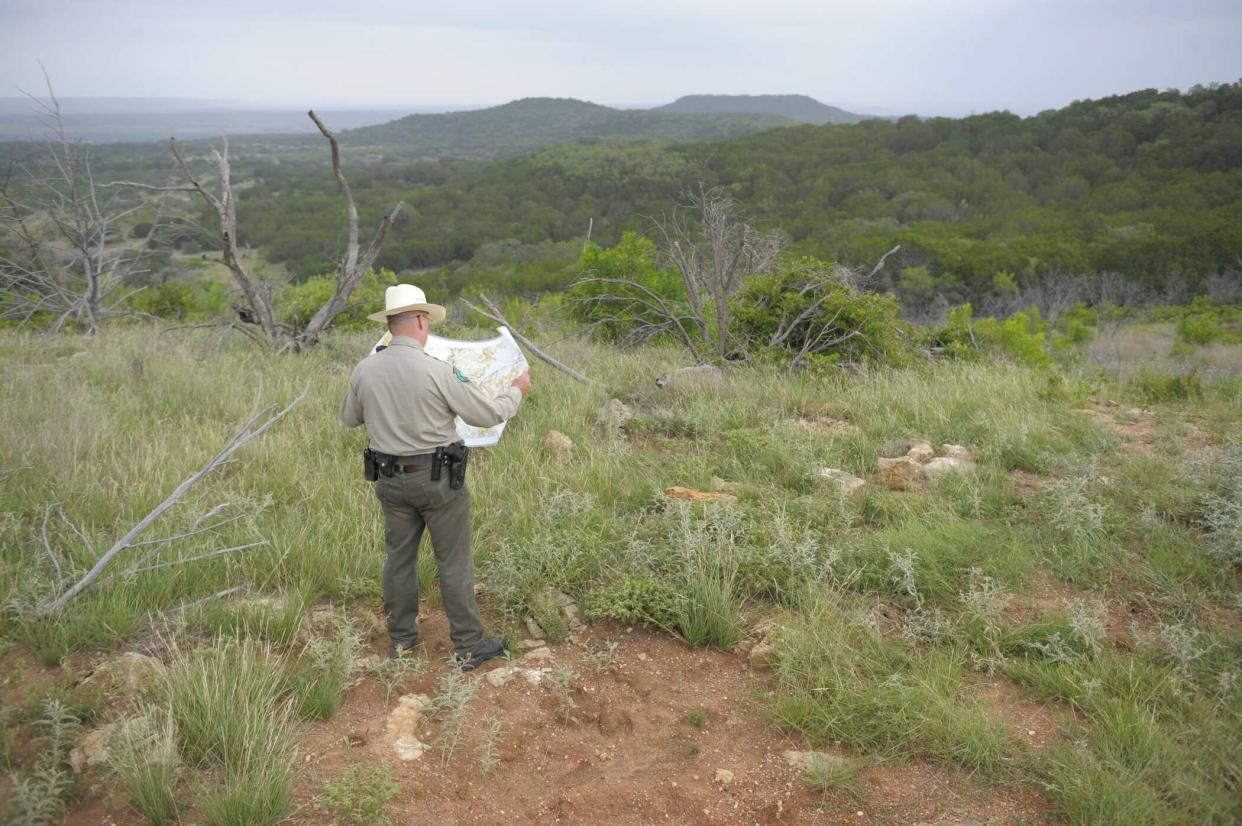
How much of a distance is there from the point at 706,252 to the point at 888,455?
4.36 meters

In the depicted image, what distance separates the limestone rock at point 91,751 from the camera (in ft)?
9.14

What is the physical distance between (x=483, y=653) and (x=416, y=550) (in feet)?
1.84

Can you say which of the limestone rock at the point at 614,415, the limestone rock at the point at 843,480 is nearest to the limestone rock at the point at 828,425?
the limestone rock at the point at 843,480

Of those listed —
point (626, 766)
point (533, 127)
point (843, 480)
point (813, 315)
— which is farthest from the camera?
point (533, 127)

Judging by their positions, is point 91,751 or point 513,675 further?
point 513,675

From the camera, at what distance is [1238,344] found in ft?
67.4

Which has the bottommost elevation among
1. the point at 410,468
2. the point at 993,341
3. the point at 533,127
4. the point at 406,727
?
the point at 406,727

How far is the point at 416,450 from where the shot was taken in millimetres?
3531

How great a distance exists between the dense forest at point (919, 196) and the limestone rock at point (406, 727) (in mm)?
22889

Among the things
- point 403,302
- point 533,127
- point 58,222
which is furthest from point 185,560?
point 533,127

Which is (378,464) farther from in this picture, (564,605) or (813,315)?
(813,315)

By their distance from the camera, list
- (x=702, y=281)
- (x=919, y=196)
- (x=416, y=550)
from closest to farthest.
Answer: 1. (x=416, y=550)
2. (x=702, y=281)
3. (x=919, y=196)

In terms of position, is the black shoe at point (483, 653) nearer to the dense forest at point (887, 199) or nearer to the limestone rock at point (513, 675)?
the limestone rock at point (513, 675)

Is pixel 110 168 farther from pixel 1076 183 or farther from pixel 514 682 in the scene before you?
pixel 1076 183
